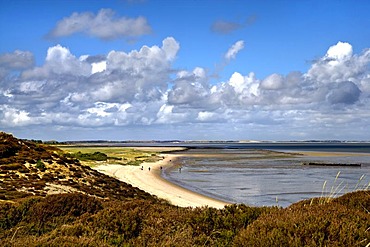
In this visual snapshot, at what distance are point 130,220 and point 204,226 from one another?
1.25 meters

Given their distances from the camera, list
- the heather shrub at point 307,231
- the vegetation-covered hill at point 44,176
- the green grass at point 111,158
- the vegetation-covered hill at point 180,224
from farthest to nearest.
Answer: the green grass at point 111,158, the vegetation-covered hill at point 44,176, the vegetation-covered hill at point 180,224, the heather shrub at point 307,231

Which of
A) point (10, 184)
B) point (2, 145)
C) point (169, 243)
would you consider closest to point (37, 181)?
point (10, 184)

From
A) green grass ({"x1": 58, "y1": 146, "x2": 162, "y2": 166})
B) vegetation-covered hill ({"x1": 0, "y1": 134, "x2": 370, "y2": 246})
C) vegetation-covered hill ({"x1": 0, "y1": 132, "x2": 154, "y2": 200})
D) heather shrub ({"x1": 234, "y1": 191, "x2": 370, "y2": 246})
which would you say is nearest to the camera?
heather shrub ({"x1": 234, "y1": 191, "x2": 370, "y2": 246})

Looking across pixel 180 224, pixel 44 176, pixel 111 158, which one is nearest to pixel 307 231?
pixel 180 224

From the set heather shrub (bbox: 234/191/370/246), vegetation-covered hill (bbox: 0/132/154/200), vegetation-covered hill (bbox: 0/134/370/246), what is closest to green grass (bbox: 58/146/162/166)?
vegetation-covered hill (bbox: 0/132/154/200)

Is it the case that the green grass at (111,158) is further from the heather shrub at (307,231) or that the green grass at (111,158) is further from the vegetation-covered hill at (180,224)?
the heather shrub at (307,231)

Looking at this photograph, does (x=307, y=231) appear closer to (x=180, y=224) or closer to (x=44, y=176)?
(x=180, y=224)

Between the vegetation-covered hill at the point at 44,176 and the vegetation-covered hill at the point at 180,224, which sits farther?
the vegetation-covered hill at the point at 44,176

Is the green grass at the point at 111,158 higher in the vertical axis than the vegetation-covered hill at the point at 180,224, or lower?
lower

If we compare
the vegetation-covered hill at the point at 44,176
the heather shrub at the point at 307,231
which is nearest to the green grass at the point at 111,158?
the vegetation-covered hill at the point at 44,176

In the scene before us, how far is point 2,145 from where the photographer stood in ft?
85.4

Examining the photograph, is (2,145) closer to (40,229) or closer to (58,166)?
(58,166)

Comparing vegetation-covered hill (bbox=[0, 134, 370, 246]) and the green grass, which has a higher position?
vegetation-covered hill (bbox=[0, 134, 370, 246])

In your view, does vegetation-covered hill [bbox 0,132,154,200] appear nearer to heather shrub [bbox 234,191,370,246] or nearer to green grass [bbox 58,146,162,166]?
heather shrub [bbox 234,191,370,246]
